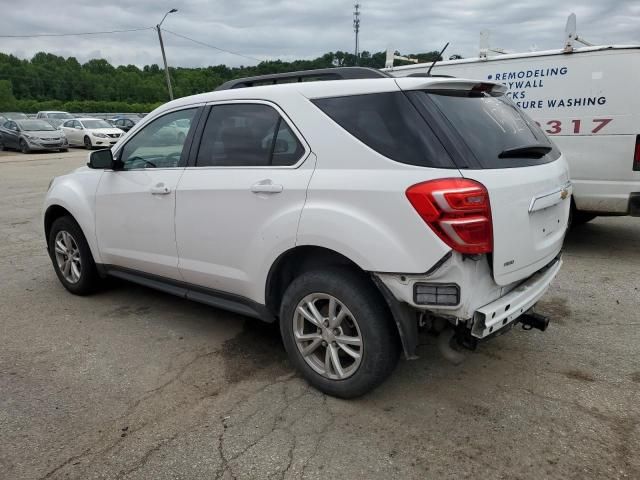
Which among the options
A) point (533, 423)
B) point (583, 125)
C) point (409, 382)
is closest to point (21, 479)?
point (409, 382)

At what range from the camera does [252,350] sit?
371cm

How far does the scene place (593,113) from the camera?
226 inches

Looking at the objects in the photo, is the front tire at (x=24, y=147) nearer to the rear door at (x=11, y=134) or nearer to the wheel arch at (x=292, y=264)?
the rear door at (x=11, y=134)

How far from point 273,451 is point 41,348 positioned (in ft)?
7.17

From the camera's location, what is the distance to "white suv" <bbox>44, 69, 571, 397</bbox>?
8.35ft

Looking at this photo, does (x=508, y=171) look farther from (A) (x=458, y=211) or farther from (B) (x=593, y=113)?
(B) (x=593, y=113)

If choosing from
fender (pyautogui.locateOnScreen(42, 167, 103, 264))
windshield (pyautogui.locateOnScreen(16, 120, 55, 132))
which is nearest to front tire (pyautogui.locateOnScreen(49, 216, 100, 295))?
fender (pyautogui.locateOnScreen(42, 167, 103, 264))

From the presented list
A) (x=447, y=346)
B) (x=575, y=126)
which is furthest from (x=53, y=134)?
(x=447, y=346)

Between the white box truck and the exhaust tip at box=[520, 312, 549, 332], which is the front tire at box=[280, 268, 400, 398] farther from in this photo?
the white box truck

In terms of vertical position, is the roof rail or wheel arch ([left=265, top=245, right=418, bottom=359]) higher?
the roof rail

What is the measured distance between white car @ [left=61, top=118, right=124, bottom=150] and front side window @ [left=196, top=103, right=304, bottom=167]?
23.6m

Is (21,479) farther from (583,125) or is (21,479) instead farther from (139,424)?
(583,125)

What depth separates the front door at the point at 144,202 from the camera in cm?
377

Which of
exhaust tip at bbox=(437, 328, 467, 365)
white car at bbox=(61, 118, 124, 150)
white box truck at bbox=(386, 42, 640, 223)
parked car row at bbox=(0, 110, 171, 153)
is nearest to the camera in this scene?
exhaust tip at bbox=(437, 328, 467, 365)
